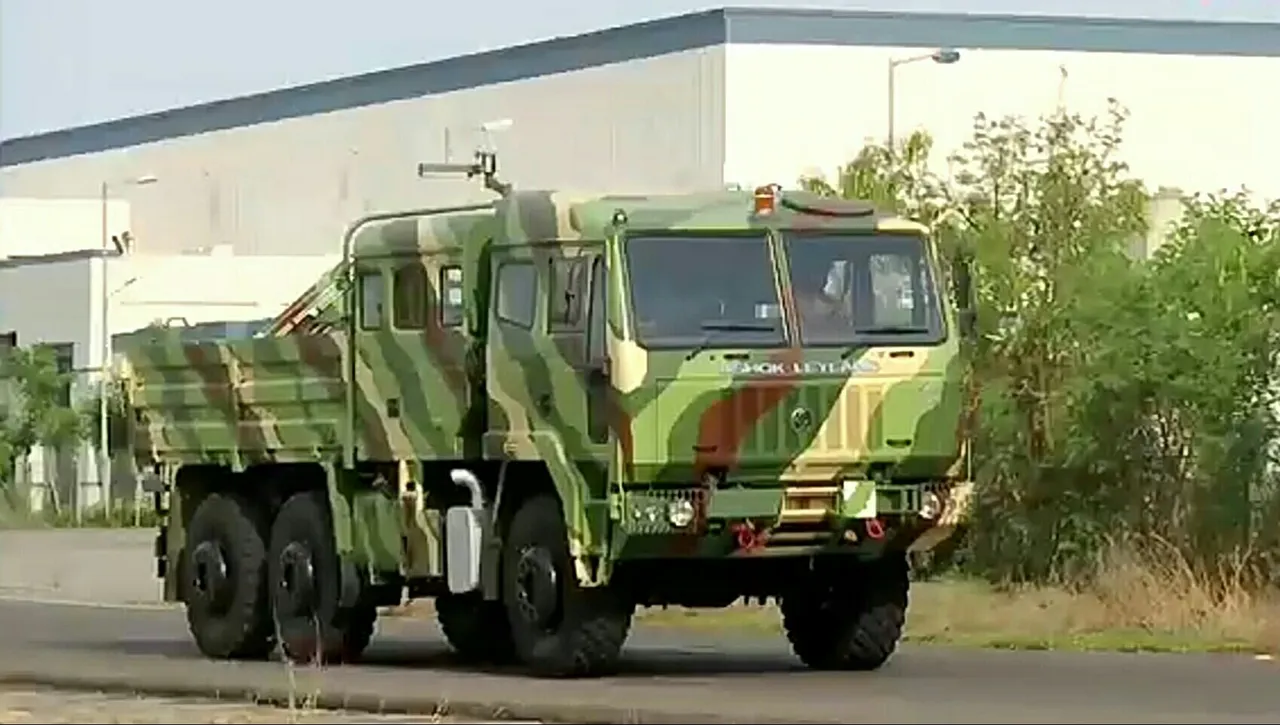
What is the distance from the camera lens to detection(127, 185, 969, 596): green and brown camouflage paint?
71.1 feet

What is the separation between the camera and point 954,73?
68.1m

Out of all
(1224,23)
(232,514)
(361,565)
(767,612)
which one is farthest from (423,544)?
(1224,23)

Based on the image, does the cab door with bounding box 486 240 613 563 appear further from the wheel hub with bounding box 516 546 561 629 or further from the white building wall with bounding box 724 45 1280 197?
the white building wall with bounding box 724 45 1280 197

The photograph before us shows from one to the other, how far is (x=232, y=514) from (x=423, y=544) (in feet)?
9.14

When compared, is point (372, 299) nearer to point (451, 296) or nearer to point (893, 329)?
point (451, 296)

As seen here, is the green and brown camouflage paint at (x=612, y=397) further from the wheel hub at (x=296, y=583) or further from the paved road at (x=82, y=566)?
the paved road at (x=82, y=566)

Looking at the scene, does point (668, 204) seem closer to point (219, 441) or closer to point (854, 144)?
point (219, 441)

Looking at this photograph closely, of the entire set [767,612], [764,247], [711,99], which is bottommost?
[767,612]

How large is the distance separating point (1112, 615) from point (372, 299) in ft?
25.3

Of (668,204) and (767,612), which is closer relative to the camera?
(668,204)

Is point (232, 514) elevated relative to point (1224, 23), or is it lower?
lower

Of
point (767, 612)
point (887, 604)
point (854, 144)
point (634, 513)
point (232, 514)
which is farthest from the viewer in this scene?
point (854, 144)

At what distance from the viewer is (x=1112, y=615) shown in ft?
92.9

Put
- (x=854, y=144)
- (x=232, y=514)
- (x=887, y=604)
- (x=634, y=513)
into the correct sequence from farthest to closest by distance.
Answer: (x=854, y=144) → (x=232, y=514) → (x=887, y=604) → (x=634, y=513)
